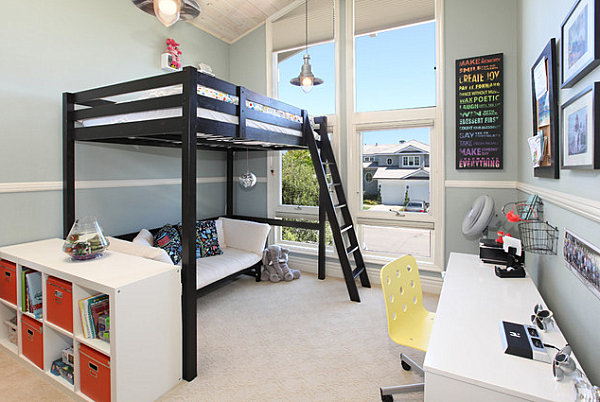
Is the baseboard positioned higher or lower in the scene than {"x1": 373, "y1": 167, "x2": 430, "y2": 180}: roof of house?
lower

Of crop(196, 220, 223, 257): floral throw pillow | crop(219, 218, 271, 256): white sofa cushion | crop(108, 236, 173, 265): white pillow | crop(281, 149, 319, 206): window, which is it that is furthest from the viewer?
crop(281, 149, 319, 206): window

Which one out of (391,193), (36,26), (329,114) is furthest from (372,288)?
(36,26)

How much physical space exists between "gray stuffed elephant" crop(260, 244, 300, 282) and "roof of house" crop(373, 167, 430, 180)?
1460 millimetres

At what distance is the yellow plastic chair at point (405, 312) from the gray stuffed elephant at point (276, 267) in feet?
6.16

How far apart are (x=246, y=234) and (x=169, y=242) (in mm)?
919

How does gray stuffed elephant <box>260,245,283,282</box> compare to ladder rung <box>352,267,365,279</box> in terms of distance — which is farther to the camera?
gray stuffed elephant <box>260,245,283,282</box>

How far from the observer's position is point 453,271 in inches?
82.0

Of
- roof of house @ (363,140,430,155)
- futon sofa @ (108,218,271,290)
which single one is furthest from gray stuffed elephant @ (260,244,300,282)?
roof of house @ (363,140,430,155)

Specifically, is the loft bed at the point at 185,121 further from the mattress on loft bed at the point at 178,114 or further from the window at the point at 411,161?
the window at the point at 411,161

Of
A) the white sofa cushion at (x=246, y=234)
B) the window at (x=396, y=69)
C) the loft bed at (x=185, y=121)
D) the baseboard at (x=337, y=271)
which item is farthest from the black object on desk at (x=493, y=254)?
the white sofa cushion at (x=246, y=234)

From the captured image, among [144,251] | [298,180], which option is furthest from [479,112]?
[144,251]

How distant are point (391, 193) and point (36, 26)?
3592 mm

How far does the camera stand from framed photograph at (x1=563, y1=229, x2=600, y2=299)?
1156 mm

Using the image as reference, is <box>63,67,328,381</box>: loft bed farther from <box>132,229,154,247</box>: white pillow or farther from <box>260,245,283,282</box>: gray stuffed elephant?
<box>260,245,283,282</box>: gray stuffed elephant
